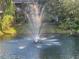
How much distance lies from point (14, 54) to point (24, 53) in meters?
0.50

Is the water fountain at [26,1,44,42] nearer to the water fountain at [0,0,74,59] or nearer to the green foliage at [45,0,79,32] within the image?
the water fountain at [0,0,74,59]

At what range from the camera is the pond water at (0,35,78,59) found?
49.5 ft

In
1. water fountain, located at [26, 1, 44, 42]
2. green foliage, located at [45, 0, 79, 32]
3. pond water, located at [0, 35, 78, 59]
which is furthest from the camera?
green foliage, located at [45, 0, 79, 32]

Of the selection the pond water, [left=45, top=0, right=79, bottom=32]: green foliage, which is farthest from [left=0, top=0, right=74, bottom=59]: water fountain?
[left=45, top=0, right=79, bottom=32]: green foliage

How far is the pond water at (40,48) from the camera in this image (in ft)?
49.5

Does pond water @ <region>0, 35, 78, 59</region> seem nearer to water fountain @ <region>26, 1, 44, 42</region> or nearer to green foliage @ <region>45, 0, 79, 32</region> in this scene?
water fountain @ <region>26, 1, 44, 42</region>

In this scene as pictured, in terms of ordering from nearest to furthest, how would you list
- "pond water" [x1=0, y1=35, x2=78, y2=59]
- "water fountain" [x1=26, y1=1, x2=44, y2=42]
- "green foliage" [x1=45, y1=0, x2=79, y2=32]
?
"pond water" [x1=0, y1=35, x2=78, y2=59]
"water fountain" [x1=26, y1=1, x2=44, y2=42]
"green foliage" [x1=45, y1=0, x2=79, y2=32]

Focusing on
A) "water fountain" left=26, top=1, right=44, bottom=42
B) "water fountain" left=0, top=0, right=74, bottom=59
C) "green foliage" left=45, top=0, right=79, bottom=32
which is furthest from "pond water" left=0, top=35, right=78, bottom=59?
"green foliage" left=45, top=0, right=79, bottom=32

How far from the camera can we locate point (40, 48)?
16.9 metres

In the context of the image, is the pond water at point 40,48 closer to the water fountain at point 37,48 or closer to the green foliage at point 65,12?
the water fountain at point 37,48

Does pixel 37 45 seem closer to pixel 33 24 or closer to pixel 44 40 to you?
pixel 44 40

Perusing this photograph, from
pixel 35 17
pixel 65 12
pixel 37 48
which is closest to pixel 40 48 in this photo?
pixel 37 48

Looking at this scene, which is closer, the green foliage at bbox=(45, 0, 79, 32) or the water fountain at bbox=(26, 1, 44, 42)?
the water fountain at bbox=(26, 1, 44, 42)

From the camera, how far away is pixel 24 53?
1571 cm
